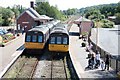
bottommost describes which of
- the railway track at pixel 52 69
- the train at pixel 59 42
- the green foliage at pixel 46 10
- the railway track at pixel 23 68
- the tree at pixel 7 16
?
the railway track at pixel 52 69

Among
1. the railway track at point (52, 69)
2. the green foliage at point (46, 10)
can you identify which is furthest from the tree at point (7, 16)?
the railway track at point (52, 69)

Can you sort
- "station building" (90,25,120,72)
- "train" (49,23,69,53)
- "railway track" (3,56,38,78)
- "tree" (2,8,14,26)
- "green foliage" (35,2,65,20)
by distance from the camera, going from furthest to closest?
"green foliage" (35,2,65,20) < "tree" (2,8,14,26) < "train" (49,23,69,53) < "station building" (90,25,120,72) < "railway track" (3,56,38,78)


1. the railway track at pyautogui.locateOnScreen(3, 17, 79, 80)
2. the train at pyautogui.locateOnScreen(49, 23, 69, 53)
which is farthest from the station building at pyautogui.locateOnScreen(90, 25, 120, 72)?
the railway track at pyautogui.locateOnScreen(3, 17, 79, 80)

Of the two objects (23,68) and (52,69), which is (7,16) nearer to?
(23,68)

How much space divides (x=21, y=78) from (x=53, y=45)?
8.34 meters

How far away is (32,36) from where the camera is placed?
26562mm

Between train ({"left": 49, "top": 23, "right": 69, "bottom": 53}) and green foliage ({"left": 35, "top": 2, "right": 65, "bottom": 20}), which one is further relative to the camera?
green foliage ({"left": 35, "top": 2, "right": 65, "bottom": 20})

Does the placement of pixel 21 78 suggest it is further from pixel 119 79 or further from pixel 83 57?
pixel 83 57

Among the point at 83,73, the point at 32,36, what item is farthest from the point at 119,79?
the point at 32,36

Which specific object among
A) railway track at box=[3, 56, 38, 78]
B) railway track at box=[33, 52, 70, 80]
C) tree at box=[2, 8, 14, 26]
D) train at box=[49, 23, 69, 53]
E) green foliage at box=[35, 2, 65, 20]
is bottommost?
railway track at box=[33, 52, 70, 80]

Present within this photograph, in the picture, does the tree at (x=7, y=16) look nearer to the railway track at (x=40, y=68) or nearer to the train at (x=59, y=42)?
the railway track at (x=40, y=68)

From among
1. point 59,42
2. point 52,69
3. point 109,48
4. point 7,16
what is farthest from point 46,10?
point 52,69

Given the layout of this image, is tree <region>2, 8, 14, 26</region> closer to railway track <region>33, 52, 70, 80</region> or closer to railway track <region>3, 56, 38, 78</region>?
railway track <region>3, 56, 38, 78</region>

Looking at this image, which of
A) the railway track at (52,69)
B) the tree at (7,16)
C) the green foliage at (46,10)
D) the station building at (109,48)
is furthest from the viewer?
the green foliage at (46,10)
